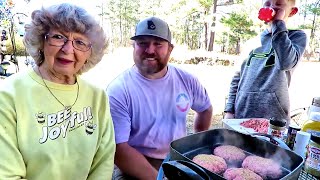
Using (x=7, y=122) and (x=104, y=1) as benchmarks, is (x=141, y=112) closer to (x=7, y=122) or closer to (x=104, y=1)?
(x=7, y=122)

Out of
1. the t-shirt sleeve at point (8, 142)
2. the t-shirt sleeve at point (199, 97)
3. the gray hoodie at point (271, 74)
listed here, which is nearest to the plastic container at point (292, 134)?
the gray hoodie at point (271, 74)

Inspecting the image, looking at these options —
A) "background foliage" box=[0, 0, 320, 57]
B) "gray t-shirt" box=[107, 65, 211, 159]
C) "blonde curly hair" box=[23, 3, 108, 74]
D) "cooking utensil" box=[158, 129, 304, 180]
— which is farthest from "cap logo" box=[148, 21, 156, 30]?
"background foliage" box=[0, 0, 320, 57]

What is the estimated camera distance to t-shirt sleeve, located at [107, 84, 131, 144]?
5.37 feet

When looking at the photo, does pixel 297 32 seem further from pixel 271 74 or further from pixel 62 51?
pixel 62 51

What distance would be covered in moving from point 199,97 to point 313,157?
3.18ft

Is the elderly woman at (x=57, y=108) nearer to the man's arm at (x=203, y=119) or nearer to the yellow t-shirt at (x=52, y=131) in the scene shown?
the yellow t-shirt at (x=52, y=131)

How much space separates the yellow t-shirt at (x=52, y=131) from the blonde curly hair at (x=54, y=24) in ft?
0.48

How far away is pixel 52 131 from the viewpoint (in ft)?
4.20

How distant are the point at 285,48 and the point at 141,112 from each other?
106 cm

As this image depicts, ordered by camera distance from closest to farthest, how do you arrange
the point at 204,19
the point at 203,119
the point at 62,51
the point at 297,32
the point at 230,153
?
the point at 230,153, the point at 62,51, the point at 297,32, the point at 203,119, the point at 204,19

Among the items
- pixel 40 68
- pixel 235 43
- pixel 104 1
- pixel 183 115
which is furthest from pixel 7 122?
pixel 235 43

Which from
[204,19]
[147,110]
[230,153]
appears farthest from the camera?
[204,19]

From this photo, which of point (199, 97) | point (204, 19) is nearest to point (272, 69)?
point (199, 97)

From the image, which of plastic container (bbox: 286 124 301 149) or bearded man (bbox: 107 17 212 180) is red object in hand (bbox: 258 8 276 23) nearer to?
bearded man (bbox: 107 17 212 180)
